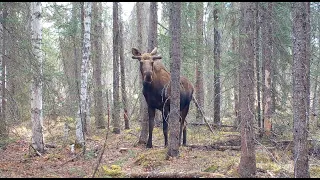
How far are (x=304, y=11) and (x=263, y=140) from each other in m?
6.96

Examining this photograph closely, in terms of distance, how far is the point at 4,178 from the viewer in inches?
317

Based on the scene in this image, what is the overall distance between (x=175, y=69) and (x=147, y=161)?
255 centimetres

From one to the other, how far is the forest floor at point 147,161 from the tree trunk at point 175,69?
1.65 feet

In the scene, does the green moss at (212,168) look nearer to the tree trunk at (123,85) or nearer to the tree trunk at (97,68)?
the tree trunk at (123,85)

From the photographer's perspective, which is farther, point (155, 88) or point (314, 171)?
point (155, 88)

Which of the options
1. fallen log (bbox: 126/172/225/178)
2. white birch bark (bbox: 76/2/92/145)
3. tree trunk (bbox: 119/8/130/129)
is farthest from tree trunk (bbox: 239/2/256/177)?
tree trunk (bbox: 119/8/130/129)

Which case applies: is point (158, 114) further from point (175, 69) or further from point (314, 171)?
point (314, 171)

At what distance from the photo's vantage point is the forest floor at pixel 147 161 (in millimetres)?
8219

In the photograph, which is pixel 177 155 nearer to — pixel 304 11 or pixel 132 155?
Result: pixel 132 155

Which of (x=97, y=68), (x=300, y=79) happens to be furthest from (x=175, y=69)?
(x=97, y=68)

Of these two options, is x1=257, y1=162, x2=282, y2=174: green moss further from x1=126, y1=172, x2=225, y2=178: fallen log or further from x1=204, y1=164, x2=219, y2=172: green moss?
x1=126, y1=172, x2=225, y2=178: fallen log

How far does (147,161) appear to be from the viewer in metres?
9.51

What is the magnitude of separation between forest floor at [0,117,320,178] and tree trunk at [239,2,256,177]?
14.3 inches

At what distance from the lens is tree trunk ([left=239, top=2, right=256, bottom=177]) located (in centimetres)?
715
